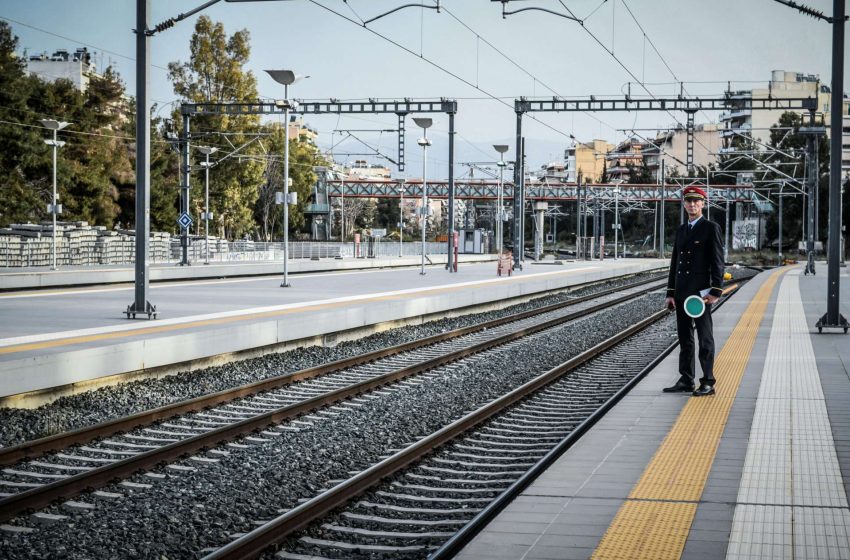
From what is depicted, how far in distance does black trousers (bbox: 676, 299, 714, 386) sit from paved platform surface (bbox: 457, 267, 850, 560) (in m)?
0.31

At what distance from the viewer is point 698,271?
34.5 ft

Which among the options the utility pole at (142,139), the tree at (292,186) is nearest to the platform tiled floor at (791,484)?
the utility pole at (142,139)

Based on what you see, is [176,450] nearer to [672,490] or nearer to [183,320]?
[672,490]

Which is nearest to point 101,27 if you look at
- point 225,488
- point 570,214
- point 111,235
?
point 111,235

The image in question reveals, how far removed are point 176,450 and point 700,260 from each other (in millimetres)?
5338

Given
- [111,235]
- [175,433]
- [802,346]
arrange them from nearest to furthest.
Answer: [175,433], [802,346], [111,235]

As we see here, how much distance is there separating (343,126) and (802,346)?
48.7 metres

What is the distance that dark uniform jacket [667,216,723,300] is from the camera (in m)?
10.4

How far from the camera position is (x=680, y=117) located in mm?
49469

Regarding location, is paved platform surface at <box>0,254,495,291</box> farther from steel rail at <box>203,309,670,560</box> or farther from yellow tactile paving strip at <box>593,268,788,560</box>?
yellow tactile paving strip at <box>593,268,788,560</box>

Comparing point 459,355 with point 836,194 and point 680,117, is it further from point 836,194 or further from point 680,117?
point 680,117

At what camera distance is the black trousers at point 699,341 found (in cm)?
1052

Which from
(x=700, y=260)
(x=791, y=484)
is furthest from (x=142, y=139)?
(x=791, y=484)

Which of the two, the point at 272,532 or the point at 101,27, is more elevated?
the point at 101,27
